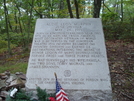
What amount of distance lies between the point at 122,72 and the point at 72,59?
2499mm

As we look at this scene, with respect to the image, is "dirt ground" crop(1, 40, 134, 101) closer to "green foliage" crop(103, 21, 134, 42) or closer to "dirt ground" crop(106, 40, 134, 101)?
"dirt ground" crop(106, 40, 134, 101)

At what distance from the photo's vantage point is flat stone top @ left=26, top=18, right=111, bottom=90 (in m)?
2.80

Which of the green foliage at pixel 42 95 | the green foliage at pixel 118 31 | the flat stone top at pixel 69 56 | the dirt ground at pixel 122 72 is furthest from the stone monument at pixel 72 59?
the green foliage at pixel 118 31

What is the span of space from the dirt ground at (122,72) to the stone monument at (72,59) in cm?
111

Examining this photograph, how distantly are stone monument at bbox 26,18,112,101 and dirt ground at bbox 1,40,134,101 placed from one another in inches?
43.8

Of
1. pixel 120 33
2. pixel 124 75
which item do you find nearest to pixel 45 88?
pixel 124 75

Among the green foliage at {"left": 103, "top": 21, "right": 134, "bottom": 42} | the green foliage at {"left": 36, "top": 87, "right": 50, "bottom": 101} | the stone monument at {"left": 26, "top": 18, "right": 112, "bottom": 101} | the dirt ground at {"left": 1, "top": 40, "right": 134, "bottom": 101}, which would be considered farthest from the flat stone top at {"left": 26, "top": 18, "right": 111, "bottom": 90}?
the green foliage at {"left": 103, "top": 21, "right": 134, "bottom": 42}

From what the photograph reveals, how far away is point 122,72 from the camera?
4.62 metres

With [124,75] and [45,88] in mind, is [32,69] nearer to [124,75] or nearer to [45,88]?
[45,88]

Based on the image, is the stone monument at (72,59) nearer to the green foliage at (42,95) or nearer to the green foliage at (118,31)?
the green foliage at (42,95)

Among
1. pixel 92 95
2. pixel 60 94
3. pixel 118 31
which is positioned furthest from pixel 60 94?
pixel 118 31

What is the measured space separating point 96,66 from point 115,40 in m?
6.60

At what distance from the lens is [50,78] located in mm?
2826

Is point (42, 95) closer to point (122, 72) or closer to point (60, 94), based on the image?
point (60, 94)
